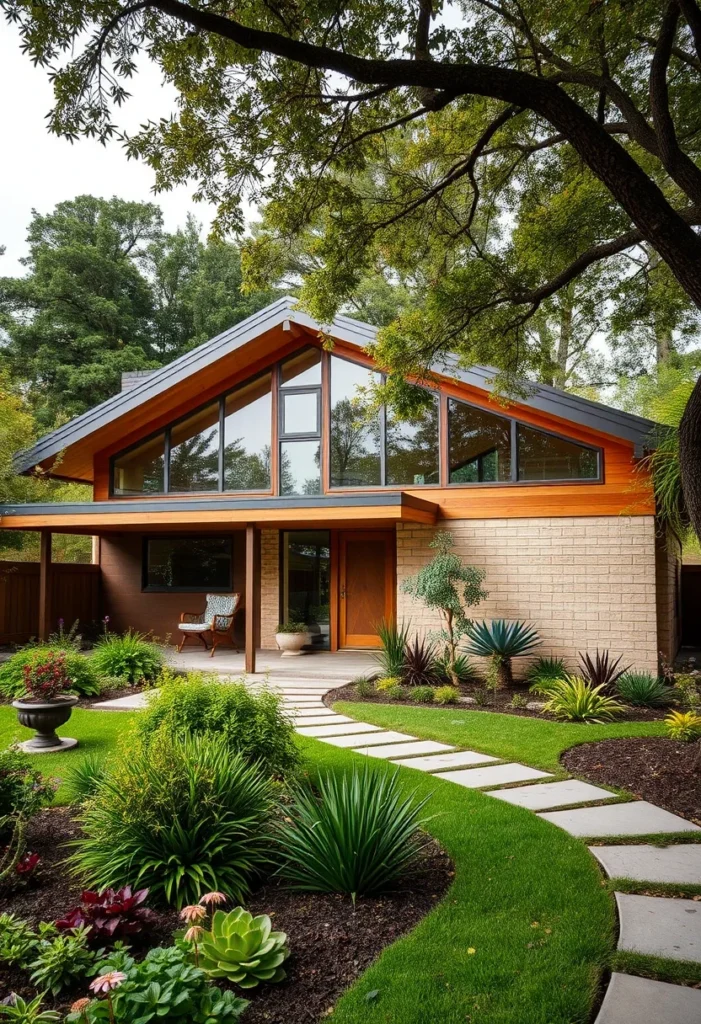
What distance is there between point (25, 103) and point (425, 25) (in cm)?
337

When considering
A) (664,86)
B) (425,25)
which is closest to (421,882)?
(664,86)

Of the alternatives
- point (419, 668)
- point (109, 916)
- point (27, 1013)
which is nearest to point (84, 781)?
point (109, 916)

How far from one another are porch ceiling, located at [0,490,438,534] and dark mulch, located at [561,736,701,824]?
4.21 metres

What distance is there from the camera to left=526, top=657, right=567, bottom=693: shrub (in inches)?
365

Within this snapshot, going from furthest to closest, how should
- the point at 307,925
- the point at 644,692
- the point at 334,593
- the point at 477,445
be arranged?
the point at 334,593 → the point at 477,445 → the point at 644,692 → the point at 307,925

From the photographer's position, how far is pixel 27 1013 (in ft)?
7.55

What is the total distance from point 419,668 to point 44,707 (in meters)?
4.94

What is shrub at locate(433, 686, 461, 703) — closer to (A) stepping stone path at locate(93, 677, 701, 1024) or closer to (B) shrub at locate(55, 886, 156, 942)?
(A) stepping stone path at locate(93, 677, 701, 1024)

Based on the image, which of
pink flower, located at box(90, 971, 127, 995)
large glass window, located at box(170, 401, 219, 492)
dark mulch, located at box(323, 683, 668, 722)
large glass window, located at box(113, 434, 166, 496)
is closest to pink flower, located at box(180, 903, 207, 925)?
pink flower, located at box(90, 971, 127, 995)

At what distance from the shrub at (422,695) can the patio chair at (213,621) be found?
4.69 meters

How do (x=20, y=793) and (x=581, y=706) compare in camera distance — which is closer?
(x=20, y=793)

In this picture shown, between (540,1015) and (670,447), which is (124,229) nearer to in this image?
(670,447)

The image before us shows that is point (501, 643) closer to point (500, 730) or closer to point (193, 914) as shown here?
point (500, 730)

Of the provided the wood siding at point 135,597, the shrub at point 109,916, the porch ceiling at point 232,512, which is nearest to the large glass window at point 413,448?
the porch ceiling at point 232,512
